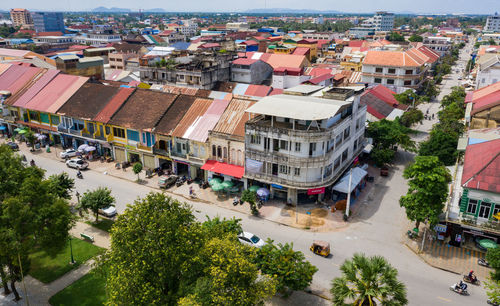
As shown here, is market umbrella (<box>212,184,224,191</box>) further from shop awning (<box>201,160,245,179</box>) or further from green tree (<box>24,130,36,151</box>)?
green tree (<box>24,130,36,151</box>)

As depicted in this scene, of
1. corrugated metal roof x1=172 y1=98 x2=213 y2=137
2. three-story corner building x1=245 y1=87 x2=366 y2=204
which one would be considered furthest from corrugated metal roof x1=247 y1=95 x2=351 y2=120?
corrugated metal roof x1=172 y1=98 x2=213 y2=137

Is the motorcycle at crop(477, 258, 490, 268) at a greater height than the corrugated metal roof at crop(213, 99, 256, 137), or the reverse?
the corrugated metal roof at crop(213, 99, 256, 137)

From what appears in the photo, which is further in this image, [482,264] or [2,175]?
[482,264]

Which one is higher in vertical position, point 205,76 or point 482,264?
point 205,76

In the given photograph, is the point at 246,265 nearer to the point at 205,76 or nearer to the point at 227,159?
the point at 227,159

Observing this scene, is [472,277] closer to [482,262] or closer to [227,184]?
[482,262]

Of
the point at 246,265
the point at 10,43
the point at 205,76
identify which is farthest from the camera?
the point at 10,43

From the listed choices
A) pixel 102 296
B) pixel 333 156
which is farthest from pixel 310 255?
pixel 102 296
